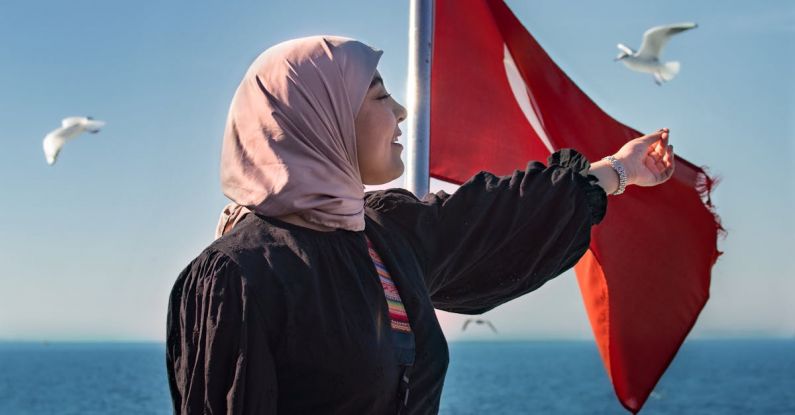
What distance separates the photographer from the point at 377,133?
2186 mm

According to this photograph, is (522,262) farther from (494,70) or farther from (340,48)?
(494,70)

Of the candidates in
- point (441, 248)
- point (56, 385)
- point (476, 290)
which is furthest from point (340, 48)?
point (56, 385)

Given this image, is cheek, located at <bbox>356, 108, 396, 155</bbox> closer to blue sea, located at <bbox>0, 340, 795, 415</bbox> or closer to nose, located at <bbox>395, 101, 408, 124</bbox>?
nose, located at <bbox>395, 101, 408, 124</bbox>

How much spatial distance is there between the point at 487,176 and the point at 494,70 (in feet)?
6.31

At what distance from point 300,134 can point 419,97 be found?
121cm

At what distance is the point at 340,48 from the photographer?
2119 mm

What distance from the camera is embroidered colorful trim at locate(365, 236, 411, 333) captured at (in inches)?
82.5

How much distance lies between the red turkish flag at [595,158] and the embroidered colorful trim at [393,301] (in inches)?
77.6

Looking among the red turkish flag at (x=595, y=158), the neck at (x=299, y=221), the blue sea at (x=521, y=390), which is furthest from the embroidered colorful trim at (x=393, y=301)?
the blue sea at (x=521, y=390)

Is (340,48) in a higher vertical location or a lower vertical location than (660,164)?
higher

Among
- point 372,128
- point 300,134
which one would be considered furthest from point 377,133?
point 300,134

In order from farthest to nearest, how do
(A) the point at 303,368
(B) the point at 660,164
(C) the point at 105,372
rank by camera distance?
1. (C) the point at 105,372
2. (B) the point at 660,164
3. (A) the point at 303,368

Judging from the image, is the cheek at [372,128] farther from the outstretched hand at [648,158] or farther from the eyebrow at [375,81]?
the outstretched hand at [648,158]

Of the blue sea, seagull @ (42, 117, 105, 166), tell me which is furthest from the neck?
the blue sea
